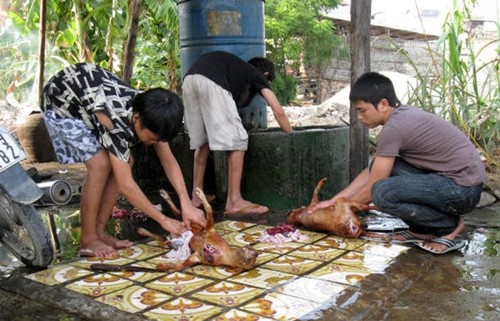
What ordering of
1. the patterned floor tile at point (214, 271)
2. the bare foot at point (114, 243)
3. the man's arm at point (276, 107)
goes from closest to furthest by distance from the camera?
1. the patterned floor tile at point (214, 271)
2. the bare foot at point (114, 243)
3. the man's arm at point (276, 107)

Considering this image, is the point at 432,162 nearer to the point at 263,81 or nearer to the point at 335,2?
the point at 263,81

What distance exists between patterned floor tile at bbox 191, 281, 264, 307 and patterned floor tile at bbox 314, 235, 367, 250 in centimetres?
92

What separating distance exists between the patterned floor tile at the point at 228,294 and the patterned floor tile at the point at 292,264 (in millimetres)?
342

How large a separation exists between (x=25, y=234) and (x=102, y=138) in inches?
28.4

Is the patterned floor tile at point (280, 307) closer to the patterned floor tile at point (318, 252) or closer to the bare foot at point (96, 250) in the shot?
the patterned floor tile at point (318, 252)

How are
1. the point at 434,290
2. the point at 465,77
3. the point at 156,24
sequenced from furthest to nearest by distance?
the point at 156,24 → the point at 465,77 → the point at 434,290

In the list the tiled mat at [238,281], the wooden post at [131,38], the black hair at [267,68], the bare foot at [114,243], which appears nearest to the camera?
the tiled mat at [238,281]

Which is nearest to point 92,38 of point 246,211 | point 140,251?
point 246,211

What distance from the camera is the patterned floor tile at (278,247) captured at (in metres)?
3.51

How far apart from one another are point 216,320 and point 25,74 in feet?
35.0

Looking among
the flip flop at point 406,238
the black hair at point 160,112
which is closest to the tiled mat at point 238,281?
the flip flop at point 406,238

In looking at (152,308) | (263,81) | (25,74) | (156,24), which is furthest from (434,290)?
(25,74)

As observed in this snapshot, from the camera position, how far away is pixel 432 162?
354cm

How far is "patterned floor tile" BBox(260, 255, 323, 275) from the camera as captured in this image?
3113 millimetres
